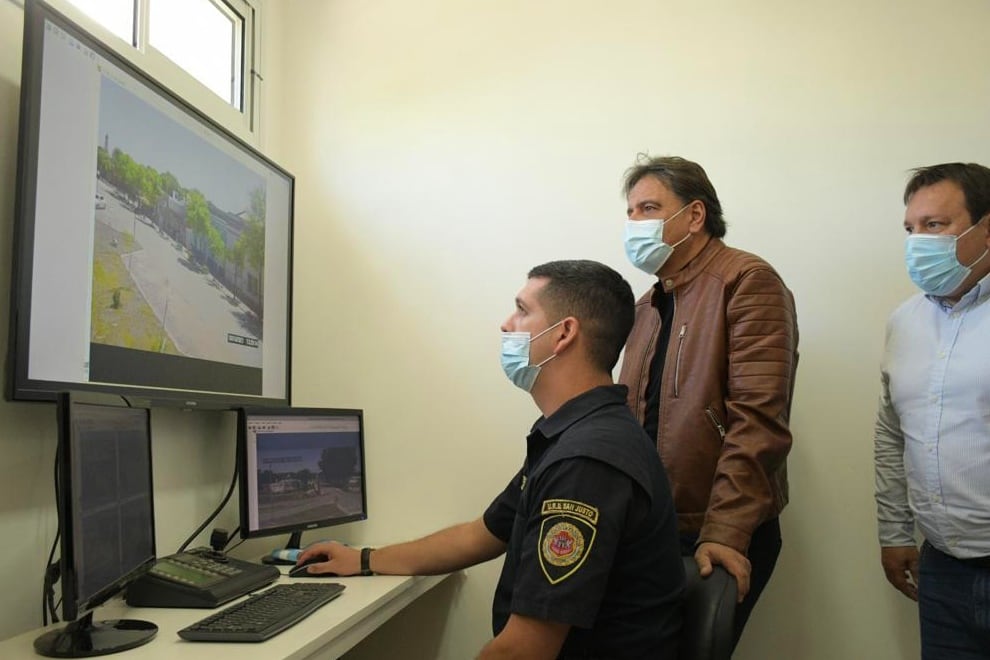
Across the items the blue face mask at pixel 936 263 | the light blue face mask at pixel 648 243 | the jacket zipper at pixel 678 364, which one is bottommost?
the jacket zipper at pixel 678 364

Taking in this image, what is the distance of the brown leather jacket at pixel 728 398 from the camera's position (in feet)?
5.09

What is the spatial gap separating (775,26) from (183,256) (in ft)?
6.22

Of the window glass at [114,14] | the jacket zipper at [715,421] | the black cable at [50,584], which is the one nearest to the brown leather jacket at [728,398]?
the jacket zipper at [715,421]

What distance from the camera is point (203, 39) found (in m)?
2.40

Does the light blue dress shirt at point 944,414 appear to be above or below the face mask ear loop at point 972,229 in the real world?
below

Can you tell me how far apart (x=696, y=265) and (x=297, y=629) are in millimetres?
1217

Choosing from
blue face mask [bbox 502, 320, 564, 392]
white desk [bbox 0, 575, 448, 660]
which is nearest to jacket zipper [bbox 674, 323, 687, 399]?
blue face mask [bbox 502, 320, 564, 392]

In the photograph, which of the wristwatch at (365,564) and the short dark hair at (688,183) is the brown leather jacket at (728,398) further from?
the wristwatch at (365,564)

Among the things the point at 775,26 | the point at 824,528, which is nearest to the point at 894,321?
the point at 824,528

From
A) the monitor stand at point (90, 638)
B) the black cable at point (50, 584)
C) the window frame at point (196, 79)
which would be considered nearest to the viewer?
the monitor stand at point (90, 638)

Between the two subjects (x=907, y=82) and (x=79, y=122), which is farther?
(x=907, y=82)

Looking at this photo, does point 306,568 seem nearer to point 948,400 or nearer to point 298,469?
point 298,469

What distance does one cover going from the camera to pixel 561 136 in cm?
246

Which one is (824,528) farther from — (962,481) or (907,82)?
(907,82)
